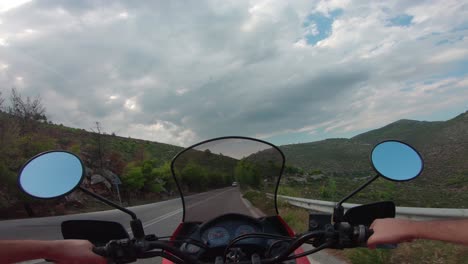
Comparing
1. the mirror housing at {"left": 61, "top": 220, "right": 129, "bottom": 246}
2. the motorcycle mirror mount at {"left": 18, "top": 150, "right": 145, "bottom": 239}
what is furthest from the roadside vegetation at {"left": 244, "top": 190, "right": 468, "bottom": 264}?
the motorcycle mirror mount at {"left": 18, "top": 150, "right": 145, "bottom": 239}

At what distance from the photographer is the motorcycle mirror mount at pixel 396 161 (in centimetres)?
229

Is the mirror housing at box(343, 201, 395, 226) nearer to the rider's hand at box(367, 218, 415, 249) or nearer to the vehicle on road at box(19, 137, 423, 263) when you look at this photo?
the vehicle on road at box(19, 137, 423, 263)

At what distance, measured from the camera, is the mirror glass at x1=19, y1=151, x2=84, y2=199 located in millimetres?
2049

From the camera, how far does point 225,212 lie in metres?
2.66

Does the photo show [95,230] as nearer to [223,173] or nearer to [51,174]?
[51,174]

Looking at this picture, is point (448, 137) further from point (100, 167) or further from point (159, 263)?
point (100, 167)

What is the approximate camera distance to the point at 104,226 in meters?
2.05

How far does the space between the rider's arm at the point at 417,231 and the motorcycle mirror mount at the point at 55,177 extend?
47.0 inches

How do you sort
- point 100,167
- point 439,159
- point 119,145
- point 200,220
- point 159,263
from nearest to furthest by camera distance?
point 200,220, point 159,263, point 439,159, point 100,167, point 119,145

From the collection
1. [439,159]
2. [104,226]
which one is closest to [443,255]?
[104,226]

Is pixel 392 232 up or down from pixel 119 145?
down

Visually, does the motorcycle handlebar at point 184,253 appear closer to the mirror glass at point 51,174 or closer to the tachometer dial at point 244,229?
the mirror glass at point 51,174

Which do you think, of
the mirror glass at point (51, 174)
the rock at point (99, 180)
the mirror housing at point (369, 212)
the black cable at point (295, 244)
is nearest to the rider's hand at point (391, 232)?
the black cable at point (295, 244)

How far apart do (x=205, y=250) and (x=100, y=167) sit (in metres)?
42.1
